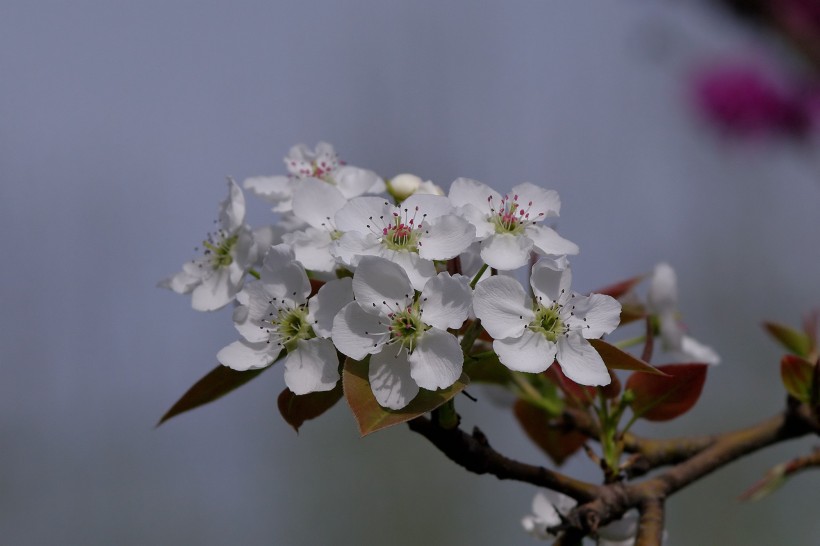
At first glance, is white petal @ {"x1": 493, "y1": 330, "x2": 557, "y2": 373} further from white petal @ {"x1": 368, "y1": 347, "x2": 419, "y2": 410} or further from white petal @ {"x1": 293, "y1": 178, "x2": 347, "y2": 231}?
white petal @ {"x1": 293, "y1": 178, "x2": 347, "y2": 231}

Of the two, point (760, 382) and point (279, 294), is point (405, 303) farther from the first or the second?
point (760, 382)

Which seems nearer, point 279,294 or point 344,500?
point 279,294

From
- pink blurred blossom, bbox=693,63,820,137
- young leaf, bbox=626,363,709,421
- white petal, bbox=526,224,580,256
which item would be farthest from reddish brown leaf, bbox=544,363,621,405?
pink blurred blossom, bbox=693,63,820,137

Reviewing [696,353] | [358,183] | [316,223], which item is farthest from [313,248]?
[696,353]

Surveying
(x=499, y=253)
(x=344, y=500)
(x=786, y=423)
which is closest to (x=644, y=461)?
(x=786, y=423)

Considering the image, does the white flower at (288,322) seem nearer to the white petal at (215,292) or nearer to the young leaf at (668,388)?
the white petal at (215,292)

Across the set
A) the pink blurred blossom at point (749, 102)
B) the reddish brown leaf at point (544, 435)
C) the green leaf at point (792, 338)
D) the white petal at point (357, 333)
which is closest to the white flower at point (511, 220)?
the white petal at point (357, 333)

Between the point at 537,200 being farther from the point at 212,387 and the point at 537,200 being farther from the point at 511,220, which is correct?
the point at 212,387
